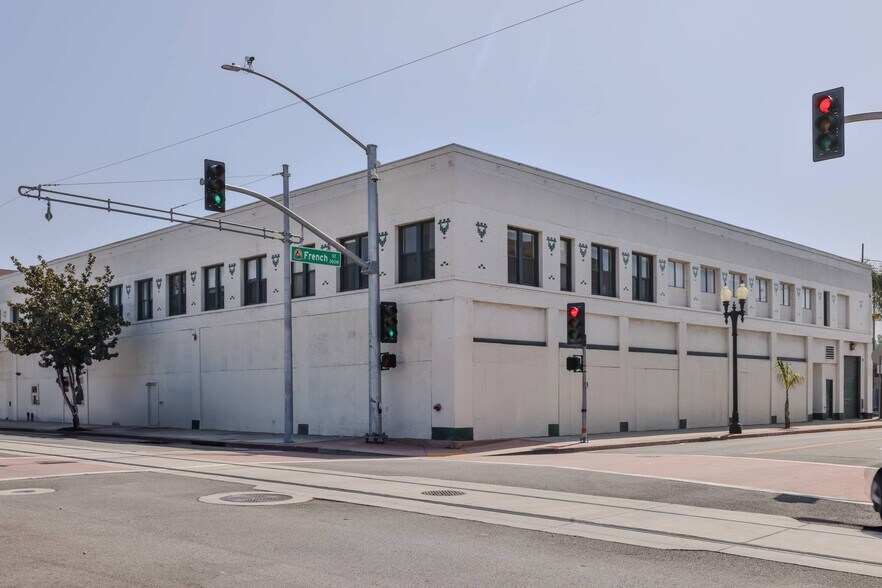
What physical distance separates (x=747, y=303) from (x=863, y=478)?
24579 mm

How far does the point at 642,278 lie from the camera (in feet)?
112

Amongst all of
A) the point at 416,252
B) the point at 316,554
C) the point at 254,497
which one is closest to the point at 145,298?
the point at 416,252

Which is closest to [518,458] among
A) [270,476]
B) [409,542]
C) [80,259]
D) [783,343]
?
[270,476]

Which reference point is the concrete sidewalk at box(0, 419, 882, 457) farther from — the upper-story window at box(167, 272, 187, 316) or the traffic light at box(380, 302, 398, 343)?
the upper-story window at box(167, 272, 187, 316)

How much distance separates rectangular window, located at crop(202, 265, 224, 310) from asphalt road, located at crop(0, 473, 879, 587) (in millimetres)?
24119

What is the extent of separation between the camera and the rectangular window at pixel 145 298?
40.5 metres

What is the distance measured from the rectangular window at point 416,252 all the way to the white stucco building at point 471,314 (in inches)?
2.4

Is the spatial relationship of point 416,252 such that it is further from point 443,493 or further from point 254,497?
point 254,497

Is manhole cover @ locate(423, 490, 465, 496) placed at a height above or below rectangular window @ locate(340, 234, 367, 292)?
below

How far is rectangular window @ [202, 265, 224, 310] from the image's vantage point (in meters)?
36.1

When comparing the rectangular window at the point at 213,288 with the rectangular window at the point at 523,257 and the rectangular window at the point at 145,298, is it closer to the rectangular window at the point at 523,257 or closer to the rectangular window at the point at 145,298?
the rectangular window at the point at 145,298

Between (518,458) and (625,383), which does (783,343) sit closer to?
(625,383)

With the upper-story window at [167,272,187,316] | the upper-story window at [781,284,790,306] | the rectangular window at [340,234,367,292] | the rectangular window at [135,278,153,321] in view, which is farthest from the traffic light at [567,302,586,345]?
the rectangular window at [135,278,153,321]

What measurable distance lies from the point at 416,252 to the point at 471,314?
279cm
